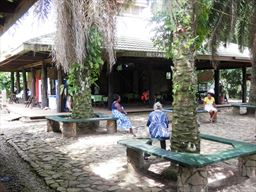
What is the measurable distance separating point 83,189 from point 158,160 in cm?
177

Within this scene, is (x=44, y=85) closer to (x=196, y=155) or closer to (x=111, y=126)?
(x=111, y=126)

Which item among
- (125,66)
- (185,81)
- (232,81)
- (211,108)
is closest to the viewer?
(185,81)

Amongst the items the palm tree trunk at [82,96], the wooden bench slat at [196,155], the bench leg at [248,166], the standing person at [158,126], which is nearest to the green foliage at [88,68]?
the palm tree trunk at [82,96]

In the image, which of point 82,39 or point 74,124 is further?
point 74,124

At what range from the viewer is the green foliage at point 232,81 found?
2762cm

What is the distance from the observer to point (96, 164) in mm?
5961

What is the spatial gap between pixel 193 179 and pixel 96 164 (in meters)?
2.31

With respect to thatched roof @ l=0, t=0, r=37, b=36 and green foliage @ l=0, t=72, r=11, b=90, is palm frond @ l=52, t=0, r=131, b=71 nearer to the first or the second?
thatched roof @ l=0, t=0, r=37, b=36

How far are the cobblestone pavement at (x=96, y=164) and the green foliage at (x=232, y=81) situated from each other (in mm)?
18854

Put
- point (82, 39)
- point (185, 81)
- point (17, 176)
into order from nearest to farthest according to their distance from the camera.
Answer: point (185, 81) → point (17, 176) → point (82, 39)

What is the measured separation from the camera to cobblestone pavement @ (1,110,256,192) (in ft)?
15.8

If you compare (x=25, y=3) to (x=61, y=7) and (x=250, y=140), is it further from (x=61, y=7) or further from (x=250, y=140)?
(x=250, y=140)

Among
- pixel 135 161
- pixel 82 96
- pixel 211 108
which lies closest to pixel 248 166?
pixel 135 161

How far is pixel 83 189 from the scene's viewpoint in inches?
183
